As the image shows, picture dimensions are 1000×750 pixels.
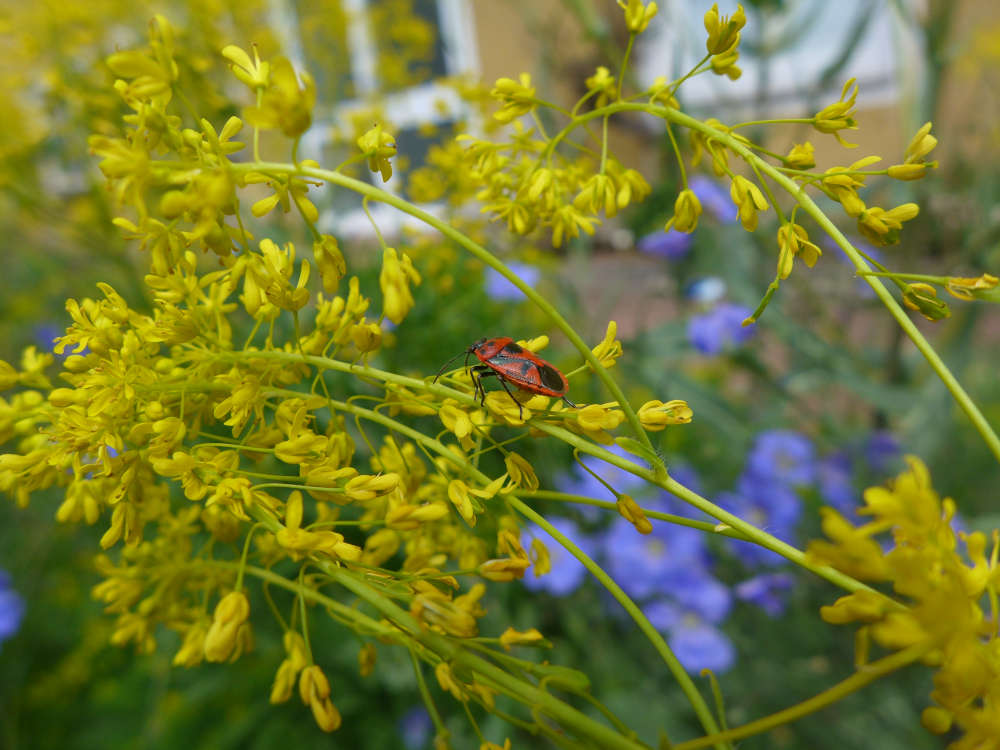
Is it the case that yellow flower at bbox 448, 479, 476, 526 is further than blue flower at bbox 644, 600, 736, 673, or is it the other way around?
blue flower at bbox 644, 600, 736, 673

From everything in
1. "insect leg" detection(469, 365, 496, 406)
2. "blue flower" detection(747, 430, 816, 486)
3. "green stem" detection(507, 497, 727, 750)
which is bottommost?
"blue flower" detection(747, 430, 816, 486)

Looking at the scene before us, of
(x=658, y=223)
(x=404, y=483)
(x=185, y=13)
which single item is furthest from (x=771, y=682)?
(x=185, y=13)

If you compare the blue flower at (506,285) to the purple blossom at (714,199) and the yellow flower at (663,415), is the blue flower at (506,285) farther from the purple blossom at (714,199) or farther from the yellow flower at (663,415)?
the yellow flower at (663,415)

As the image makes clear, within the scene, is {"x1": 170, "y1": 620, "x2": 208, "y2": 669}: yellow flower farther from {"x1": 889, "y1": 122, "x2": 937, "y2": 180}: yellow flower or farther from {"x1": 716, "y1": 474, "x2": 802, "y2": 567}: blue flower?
{"x1": 716, "y1": 474, "x2": 802, "y2": 567}: blue flower

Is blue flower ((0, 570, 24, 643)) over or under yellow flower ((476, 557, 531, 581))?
under

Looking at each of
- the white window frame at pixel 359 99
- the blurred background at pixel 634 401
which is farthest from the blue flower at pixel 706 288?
the white window frame at pixel 359 99

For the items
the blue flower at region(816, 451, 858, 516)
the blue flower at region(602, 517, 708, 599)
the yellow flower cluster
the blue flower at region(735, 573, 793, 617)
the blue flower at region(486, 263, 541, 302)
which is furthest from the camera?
the blue flower at region(486, 263, 541, 302)

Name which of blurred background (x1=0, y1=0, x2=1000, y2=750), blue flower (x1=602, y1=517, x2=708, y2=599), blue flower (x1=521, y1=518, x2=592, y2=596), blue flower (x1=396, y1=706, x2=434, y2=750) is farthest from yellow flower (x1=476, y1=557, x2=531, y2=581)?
blue flower (x1=396, y1=706, x2=434, y2=750)
